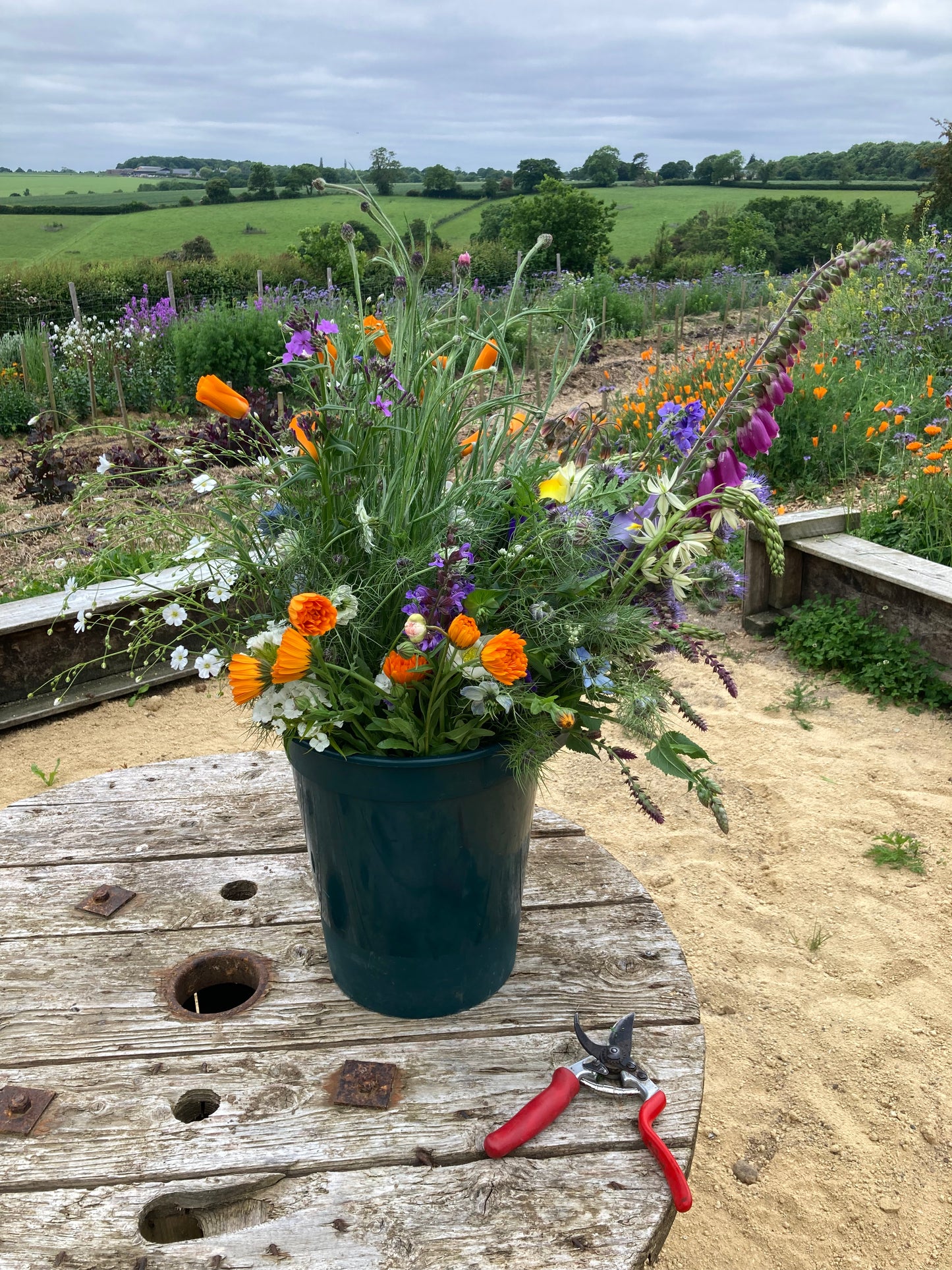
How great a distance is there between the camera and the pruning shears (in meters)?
0.90

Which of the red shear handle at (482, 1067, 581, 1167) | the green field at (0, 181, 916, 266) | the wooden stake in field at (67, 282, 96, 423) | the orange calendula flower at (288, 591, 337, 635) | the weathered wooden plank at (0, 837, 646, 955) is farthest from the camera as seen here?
the green field at (0, 181, 916, 266)

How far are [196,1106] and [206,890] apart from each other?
365 millimetres

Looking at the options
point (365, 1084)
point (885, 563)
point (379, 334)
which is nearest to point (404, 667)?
point (379, 334)

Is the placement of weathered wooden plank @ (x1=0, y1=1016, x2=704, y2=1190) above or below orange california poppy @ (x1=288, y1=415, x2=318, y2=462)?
below

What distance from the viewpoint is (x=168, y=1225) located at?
103 cm

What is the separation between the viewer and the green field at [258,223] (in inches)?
886

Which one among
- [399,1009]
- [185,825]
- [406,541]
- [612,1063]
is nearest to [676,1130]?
[612,1063]

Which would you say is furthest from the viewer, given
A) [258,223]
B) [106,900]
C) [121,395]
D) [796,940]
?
[258,223]

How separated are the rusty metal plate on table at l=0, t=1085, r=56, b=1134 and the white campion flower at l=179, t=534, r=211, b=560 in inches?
23.6

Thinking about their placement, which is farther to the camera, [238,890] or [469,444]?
[238,890]

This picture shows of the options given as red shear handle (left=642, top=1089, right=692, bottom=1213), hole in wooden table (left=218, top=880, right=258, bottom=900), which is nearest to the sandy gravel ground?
red shear handle (left=642, top=1089, right=692, bottom=1213)

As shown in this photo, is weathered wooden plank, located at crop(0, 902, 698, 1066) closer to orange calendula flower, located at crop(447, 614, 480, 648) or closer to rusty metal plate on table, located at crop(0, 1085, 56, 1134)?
rusty metal plate on table, located at crop(0, 1085, 56, 1134)

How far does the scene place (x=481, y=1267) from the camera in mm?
810

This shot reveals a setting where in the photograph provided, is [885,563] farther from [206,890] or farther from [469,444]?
[206,890]
